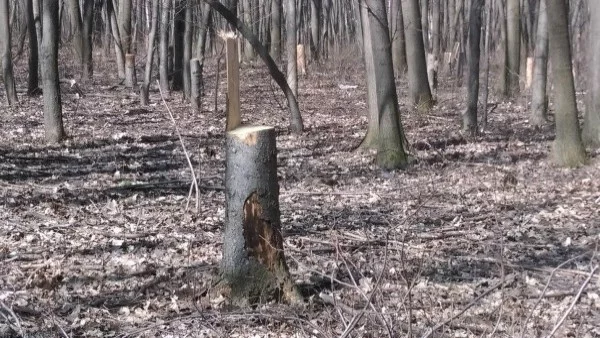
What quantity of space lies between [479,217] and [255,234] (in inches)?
141

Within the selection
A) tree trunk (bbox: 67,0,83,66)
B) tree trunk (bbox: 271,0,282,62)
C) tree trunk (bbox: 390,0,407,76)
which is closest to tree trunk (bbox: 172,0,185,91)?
tree trunk (bbox: 67,0,83,66)

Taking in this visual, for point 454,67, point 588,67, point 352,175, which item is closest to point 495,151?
point 588,67

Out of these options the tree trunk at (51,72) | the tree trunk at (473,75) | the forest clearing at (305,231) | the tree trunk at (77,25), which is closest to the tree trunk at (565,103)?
the forest clearing at (305,231)

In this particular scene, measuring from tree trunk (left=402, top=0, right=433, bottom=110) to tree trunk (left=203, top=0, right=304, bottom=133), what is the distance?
3.75 meters

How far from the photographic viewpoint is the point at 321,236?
23.6 feet

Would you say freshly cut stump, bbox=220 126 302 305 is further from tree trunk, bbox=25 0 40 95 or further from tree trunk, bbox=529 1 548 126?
tree trunk, bbox=25 0 40 95

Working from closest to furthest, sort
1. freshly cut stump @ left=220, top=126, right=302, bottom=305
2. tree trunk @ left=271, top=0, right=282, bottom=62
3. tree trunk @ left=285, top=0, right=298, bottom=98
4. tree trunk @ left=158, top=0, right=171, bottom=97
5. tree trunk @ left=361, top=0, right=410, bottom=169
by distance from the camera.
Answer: freshly cut stump @ left=220, top=126, right=302, bottom=305 → tree trunk @ left=361, top=0, right=410, bottom=169 → tree trunk @ left=285, top=0, right=298, bottom=98 → tree trunk @ left=158, top=0, right=171, bottom=97 → tree trunk @ left=271, top=0, right=282, bottom=62

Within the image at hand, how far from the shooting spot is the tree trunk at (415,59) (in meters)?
17.5

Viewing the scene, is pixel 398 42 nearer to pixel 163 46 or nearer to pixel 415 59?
pixel 415 59

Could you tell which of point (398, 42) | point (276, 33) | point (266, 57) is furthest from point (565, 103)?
point (276, 33)

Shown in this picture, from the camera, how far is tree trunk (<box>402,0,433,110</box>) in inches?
689

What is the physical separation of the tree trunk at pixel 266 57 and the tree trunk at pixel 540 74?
15.2 ft

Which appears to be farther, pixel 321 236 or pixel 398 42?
pixel 398 42

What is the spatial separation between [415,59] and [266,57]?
5334mm
